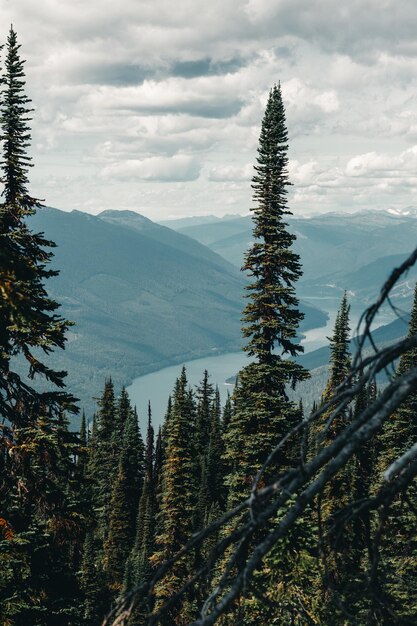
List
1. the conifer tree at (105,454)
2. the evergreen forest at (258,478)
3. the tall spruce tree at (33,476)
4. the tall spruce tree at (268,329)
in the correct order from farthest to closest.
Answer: the conifer tree at (105,454) < the tall spruce tree at (268,329) < the tall spruce tree at (33,476) < the evergreen forest at (258,478)

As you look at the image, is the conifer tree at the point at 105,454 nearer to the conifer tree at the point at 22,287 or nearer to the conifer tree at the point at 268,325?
the conifer tree at the point at 268,325

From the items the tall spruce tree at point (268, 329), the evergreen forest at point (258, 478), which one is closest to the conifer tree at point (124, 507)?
the evergreen forest at point (258, 478)

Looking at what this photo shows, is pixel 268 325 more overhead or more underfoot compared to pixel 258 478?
more overhead

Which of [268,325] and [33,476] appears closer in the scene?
[33,476]

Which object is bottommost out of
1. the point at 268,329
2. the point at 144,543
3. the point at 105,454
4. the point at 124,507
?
the point at 144,543

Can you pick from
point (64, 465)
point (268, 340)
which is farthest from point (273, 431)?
point (64, 465)

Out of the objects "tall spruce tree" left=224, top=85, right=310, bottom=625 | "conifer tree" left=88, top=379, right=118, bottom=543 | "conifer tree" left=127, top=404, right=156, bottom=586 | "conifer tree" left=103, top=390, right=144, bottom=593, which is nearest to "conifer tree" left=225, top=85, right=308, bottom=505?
"tall spruce tree" left=224, top=85, right=310, bottom=625

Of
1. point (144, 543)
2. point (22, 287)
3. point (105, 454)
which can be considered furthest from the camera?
point (105, 454)

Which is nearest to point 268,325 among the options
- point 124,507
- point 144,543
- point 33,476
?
point 33,476

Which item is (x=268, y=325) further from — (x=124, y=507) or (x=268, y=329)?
(x=124, y=507)

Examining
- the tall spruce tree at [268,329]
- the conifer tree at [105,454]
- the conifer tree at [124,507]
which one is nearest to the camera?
the tall spruce tree at [268,329]

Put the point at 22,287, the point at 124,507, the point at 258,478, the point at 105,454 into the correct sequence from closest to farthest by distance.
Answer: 1. the point at 258,478
2. the point at 22,287
3. the point at 124,507
4. the point at 105,454

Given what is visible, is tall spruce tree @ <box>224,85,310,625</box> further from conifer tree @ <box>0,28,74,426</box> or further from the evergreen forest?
conifer tree @ <box>0,28,74,426</box>

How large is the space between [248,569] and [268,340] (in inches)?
715
